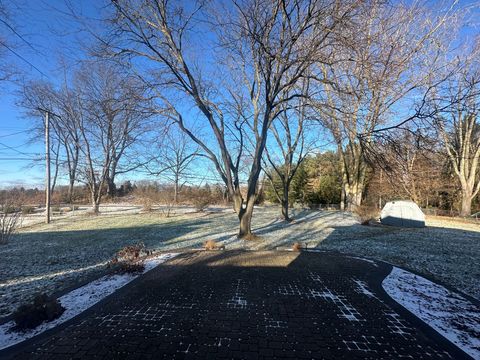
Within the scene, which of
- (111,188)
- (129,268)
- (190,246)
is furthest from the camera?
(111,188)

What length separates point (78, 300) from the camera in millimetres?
3422

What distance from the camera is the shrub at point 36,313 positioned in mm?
2694

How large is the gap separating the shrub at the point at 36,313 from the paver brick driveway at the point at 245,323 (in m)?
0.29

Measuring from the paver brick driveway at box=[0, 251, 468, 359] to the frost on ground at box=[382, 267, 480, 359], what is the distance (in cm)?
15

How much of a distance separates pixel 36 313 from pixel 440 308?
4757 millimetres

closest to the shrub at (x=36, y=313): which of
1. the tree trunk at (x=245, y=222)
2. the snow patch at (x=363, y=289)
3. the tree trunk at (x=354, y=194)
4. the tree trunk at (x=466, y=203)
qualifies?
the snow patch at (x=363, y=289)

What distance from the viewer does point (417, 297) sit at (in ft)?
11.9

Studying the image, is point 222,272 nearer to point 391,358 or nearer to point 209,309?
point 209,309

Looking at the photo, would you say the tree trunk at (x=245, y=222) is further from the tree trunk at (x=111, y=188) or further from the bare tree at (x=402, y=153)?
the tree trunk at (x=111, y=188)

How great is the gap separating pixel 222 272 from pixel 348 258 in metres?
3.07

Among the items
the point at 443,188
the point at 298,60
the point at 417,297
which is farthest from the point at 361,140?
the point at 443,188

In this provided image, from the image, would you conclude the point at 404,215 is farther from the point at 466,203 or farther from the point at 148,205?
the point at 148,205

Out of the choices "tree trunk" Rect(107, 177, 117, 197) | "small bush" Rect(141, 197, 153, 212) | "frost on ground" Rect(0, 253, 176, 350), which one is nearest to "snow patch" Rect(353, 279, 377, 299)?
"frost on ground" Rect(0, 253, 176, 350)

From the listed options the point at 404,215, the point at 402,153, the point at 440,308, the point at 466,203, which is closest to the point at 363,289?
the point at 440,308
